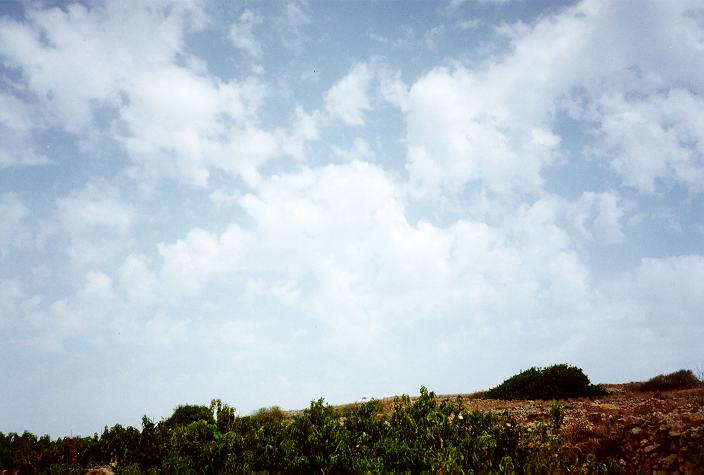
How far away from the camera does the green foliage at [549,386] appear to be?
19.5m

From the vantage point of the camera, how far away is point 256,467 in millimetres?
8312

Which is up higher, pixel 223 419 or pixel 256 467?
pixel 223 419

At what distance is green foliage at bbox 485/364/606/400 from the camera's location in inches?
768

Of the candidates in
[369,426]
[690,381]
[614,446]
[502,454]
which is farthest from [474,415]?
[690,381]

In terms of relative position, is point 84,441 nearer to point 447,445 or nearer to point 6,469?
point 6,469

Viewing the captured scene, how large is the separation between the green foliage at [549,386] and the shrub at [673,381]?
2.60 metres

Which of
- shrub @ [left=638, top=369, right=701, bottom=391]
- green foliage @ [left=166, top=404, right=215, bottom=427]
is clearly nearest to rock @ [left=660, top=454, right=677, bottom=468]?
green foliage @ [left=166, top=404, right=215, bottom=427]

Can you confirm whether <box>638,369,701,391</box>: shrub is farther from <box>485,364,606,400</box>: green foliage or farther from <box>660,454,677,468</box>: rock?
<box>660,454,677,468</box>: rock

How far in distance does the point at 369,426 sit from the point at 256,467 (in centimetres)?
220

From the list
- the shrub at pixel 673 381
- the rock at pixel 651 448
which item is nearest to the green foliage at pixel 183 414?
the rock at pixel 651 448

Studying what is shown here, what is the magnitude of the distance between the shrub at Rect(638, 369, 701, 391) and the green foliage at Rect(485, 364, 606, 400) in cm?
260

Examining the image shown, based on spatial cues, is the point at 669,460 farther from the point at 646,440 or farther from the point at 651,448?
the point at 646,440

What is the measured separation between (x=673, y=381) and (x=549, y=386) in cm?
620

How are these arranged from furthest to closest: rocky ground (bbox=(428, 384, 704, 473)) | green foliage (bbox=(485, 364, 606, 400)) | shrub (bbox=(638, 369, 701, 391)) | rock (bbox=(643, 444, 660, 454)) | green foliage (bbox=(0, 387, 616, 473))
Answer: shrub (bbox=(638, 369, 701, 391)) < green foliage (bbox=(485, 364, 606, 400)) < rock (bbox=(643, 444, 660, 454)) < rocky ground (bbox=(428, 384, 704, 473)) < green foliage (bbox=(0, 387, 616, 473))
